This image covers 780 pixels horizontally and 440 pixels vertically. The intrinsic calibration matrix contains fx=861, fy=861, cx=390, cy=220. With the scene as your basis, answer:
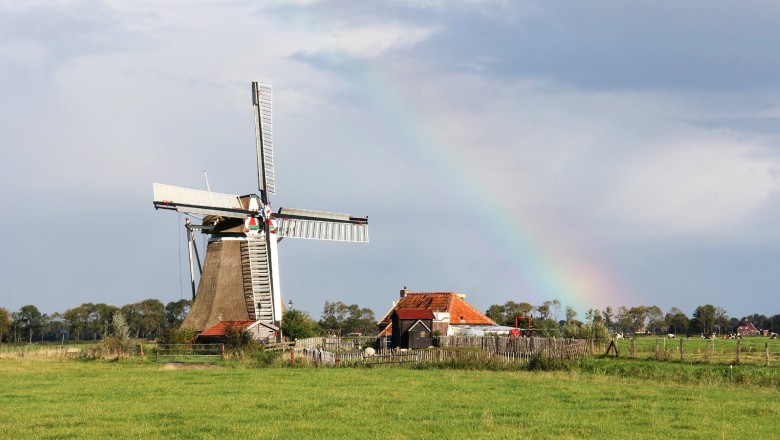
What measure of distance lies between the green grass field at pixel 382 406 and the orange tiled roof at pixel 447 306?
33.4 m

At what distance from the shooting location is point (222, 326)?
51.9 meters

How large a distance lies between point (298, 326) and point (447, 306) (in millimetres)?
14594

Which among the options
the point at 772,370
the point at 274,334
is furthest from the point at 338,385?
the point at 274,334

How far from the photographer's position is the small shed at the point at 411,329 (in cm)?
5119

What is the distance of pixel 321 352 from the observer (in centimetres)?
4091

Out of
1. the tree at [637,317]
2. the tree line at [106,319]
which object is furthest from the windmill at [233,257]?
the tree at [637,317]

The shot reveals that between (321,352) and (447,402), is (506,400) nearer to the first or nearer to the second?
(447,402)

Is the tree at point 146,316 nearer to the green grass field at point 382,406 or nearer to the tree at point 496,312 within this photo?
the tree at point 496,312

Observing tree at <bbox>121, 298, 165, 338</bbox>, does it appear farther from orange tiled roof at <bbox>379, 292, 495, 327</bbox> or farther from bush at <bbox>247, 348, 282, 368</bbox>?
bush at <bbox>247, 348, 282, 368</bbox>

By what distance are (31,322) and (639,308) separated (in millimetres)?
112126

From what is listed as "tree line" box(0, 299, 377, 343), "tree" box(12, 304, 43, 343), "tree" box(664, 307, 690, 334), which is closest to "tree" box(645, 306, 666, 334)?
"tree" box(664, 307, 690, 334)

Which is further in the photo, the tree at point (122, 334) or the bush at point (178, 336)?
the bush at point (178, 336)

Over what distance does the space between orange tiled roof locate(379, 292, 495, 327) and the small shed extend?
14.7 meters

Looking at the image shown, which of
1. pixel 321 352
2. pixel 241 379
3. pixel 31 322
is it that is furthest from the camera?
pixel 31 322
